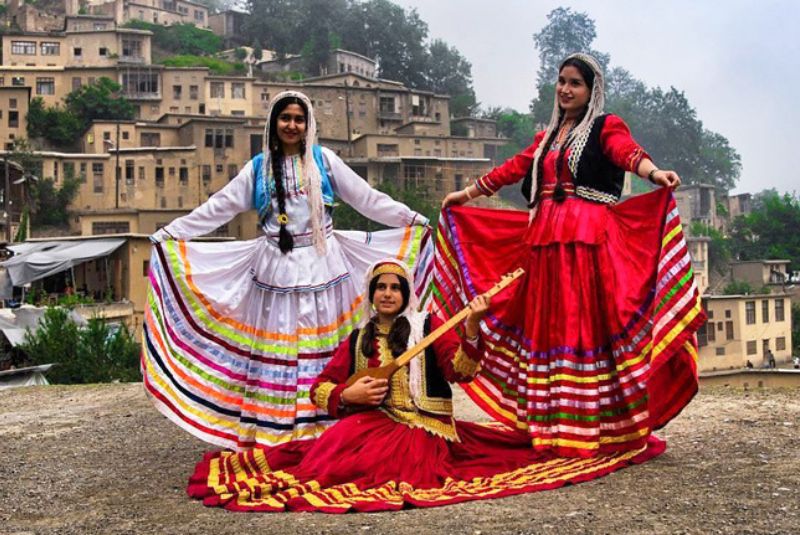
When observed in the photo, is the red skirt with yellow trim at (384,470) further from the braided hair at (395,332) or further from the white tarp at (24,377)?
the white tarp at (24,377)

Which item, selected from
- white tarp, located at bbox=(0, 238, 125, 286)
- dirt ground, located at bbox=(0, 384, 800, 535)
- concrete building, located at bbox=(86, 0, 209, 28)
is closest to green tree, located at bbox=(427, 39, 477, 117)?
concrete building, located at bbox=(86, 0, 209, 28)

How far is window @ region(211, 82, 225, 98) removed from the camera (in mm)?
57656

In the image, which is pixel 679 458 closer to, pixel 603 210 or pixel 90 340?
pixel 603 210

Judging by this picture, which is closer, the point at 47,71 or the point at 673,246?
the point at 673,246

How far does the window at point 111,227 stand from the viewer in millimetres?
43344

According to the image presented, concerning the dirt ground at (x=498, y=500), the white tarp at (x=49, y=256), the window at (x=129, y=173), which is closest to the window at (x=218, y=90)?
the window at (x=129, y=173)

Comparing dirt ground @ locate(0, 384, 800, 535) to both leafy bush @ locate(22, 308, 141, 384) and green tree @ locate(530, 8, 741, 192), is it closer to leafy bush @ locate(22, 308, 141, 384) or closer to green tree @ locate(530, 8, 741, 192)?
leafy bush @ locate(22, 308, 141, 384)

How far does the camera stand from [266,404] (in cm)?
593

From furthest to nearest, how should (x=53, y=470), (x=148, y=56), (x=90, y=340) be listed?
1. (x=148, y=56)
2. (x=90, y=340)
3. (x=53, y=470)

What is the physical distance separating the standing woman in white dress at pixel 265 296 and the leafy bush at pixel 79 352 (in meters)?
12.3

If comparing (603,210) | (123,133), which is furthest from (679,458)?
(123,133)

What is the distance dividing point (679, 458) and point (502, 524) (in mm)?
1710

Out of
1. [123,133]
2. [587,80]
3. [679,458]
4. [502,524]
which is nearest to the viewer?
[502,524]

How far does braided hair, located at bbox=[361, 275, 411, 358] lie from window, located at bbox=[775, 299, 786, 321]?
130 feet
